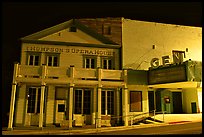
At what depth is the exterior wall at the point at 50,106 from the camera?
55.7ft

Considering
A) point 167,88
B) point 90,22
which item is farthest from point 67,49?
point 167,88

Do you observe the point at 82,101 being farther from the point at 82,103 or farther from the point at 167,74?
the point at 167,74

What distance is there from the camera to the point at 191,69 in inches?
643

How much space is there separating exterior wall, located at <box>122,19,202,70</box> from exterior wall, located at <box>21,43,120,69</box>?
1.67 metres

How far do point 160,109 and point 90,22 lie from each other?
10105 mm

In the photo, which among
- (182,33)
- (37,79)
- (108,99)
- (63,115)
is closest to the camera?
(37,79)

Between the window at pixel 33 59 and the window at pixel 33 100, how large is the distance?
83.1 inches

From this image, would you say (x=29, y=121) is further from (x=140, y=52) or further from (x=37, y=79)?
(x=140, y=52)

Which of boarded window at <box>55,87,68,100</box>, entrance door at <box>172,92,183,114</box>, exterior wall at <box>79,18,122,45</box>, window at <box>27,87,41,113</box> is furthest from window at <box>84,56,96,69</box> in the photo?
entrance door at <box>172,92,183,114</box>

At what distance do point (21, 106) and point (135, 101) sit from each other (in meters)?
9.32

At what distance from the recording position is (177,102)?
20.1 m

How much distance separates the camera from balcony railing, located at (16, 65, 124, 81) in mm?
16203

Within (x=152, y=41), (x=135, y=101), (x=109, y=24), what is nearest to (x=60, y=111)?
(x=135, y=101)

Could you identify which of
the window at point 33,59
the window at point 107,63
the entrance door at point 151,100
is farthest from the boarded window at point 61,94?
the entrance door at point 151,100
